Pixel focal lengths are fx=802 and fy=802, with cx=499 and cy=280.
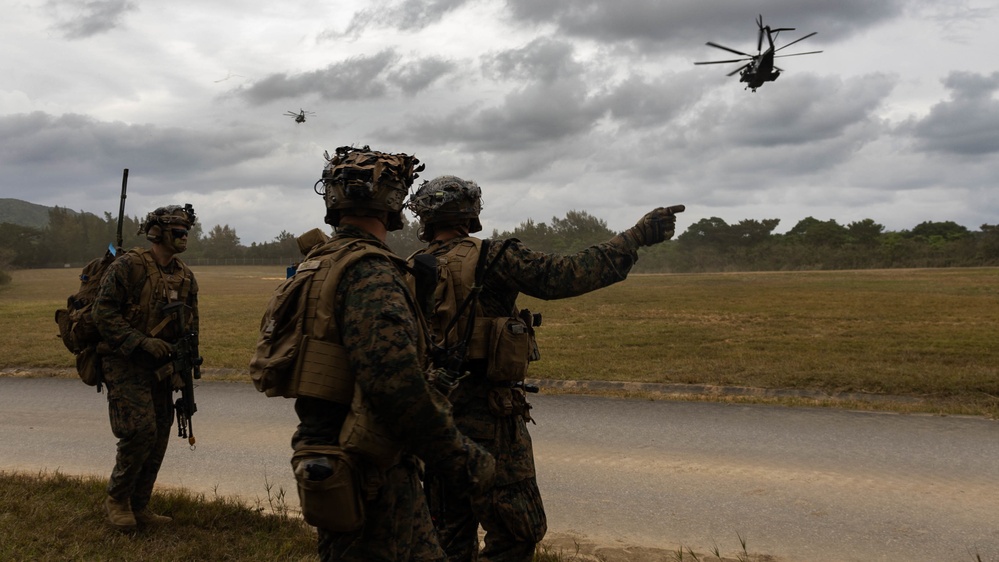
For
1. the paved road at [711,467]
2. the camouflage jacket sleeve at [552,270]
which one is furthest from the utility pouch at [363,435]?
the paved road at [711,467]

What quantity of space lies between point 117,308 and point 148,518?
4.91 feet

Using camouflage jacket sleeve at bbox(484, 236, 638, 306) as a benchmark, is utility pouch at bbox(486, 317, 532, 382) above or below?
below

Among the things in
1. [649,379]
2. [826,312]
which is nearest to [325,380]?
[649,379]

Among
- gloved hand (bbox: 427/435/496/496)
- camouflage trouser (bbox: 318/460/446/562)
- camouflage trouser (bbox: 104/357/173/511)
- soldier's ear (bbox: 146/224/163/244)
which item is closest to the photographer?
gloved hand (bbox: 427/435/496/496)

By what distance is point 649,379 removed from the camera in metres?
11.8

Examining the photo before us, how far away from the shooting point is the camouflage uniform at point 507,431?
3945mm

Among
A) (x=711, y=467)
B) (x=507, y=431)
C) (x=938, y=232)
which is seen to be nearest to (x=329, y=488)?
(x=507, y=431)

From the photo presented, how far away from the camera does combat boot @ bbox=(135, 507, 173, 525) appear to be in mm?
5625

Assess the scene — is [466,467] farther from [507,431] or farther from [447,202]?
[447,202]

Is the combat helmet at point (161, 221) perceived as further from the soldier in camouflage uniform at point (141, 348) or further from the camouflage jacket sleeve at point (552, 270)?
the camouflage jacket sleeve at point (552, 270)

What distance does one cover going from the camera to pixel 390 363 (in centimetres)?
275

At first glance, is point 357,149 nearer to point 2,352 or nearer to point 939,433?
point 939,433

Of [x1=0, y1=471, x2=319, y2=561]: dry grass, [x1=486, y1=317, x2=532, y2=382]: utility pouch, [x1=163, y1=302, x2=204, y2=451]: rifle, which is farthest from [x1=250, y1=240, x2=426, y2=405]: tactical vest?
[x1=163, y1=302, x2=204, y2=451]: rifle

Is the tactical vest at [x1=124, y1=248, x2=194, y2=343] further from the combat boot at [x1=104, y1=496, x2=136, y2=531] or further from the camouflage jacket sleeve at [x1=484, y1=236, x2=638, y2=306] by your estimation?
the camouflage jacket sleeve at [x1=484, y1=236, x2=638, y2=306]
